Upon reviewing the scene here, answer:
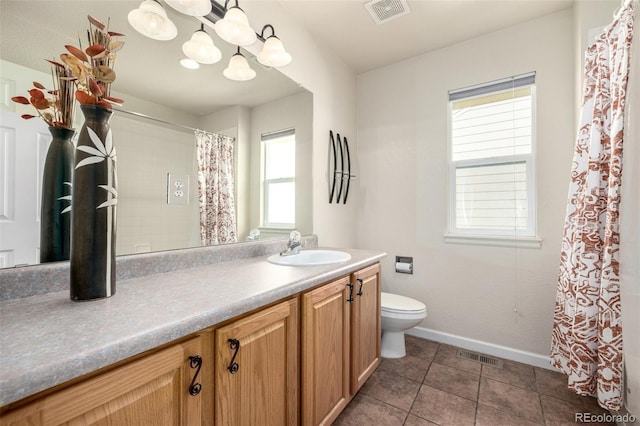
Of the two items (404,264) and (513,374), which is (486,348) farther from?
(404,264)

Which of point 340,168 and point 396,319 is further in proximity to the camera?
point 340,168

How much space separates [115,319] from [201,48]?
1340mm

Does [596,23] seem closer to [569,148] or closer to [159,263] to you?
[569,148]

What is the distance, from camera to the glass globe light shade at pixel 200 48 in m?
1.41

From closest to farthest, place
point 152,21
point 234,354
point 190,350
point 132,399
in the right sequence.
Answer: point 132,399, point 190,350, point 234,354, point 152,21

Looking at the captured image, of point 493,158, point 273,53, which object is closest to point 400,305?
point 493,158

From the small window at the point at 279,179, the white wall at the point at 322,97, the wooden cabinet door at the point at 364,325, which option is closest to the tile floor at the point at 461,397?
the wooden cabinet door at the point at 364,325

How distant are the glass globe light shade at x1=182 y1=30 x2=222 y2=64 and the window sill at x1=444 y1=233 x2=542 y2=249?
7.15 ft

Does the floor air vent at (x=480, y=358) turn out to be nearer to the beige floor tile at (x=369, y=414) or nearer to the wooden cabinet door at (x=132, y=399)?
the beige floor tile at (x=369, y=414)

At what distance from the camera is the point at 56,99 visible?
0.97 metres

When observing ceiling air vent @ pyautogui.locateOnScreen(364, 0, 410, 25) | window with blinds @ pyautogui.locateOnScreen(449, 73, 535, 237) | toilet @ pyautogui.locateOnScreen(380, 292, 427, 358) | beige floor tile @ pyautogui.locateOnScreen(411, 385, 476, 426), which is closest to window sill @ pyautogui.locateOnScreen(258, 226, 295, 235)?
toilet @ pyautogui.locateOnScreen(380, 292, 427, 358)

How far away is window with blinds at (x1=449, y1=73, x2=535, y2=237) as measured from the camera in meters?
2.15

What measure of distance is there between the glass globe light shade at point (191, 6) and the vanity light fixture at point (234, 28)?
6.2 inches

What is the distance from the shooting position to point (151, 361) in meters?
0.69
